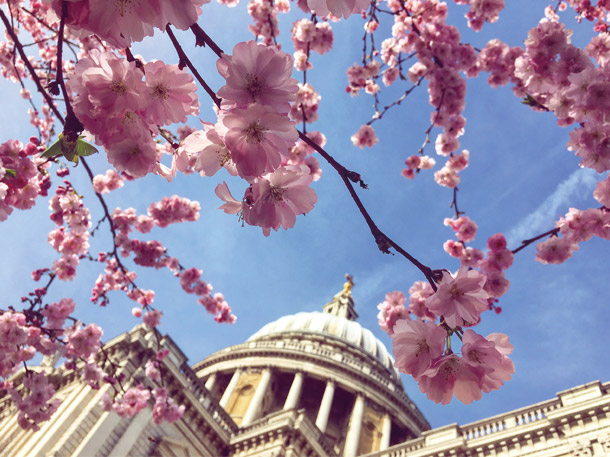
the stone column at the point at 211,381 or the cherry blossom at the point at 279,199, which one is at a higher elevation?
the stone column at the point at 211,381

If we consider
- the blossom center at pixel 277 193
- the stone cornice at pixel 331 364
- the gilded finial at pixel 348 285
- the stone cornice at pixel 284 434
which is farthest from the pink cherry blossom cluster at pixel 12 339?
the gilded finial at pixel 348 285

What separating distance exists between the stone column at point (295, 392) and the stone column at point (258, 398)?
6.01ft

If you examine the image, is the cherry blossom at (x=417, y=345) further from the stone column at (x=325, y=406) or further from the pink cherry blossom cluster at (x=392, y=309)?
the stone column at (x=325, y=406)

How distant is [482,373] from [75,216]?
7929mm

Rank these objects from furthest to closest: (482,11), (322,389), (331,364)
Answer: (322,389), (331,364), (482,11)

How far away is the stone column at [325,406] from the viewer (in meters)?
31.3

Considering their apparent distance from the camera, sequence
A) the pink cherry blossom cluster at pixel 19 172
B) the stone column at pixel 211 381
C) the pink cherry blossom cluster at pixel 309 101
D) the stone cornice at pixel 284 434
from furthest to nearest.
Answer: the stone column at pixel 211 381 → the stone cornice at pixel 284 434 → the pink cherry blossom cluster at pixel 309 101 → the pink cherry blossom cluster at pixel 19 172

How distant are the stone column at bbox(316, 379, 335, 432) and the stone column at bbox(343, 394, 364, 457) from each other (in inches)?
69.2

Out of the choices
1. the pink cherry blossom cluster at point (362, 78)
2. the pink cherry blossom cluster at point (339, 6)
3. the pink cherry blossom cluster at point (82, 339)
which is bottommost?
the pink cherry blossom cluster at point (339, 6)

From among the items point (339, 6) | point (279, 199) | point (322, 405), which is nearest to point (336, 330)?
point (322, 405)

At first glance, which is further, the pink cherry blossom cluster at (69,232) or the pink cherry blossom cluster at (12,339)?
the pink cherry blossom cluster at (69,232)

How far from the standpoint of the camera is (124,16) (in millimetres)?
1588

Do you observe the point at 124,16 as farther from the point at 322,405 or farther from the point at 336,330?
the point at 336,330

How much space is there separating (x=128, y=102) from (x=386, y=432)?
35084mm
